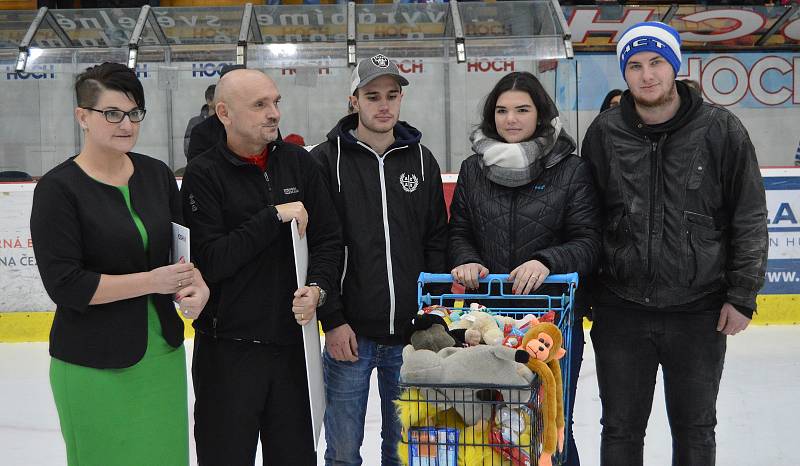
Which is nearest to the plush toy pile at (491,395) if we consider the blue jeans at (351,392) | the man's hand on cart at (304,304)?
the man's hand on cart at (304,304)

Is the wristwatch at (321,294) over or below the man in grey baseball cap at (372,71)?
below

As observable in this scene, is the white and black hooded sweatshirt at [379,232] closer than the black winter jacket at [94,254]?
No

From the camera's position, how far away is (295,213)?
2330 mm

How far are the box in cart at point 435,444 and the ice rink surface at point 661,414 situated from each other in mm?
1688

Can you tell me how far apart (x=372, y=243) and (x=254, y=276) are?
380mm

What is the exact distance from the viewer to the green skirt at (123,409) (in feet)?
6.98

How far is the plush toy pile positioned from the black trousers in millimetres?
615

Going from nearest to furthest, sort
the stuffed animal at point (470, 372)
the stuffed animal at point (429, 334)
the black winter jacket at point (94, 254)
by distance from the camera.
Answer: the stuffed animal at point (470, 372) < the stuffed animal at point (429, 334) < the black winter jacket at point (94, 254)

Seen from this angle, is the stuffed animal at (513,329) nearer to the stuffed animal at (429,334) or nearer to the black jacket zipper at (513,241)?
the stuffed animal at (429,334)

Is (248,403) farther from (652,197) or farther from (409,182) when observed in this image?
(652,197)

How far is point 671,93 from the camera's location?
2.43m

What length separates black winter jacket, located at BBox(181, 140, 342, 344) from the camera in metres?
2.30

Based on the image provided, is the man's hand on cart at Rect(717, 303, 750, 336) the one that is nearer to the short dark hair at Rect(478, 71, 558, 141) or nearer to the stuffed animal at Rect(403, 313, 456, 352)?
the short dark hair at Rect(478, 71, 558, 141)

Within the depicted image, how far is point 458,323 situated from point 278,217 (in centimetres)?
59
